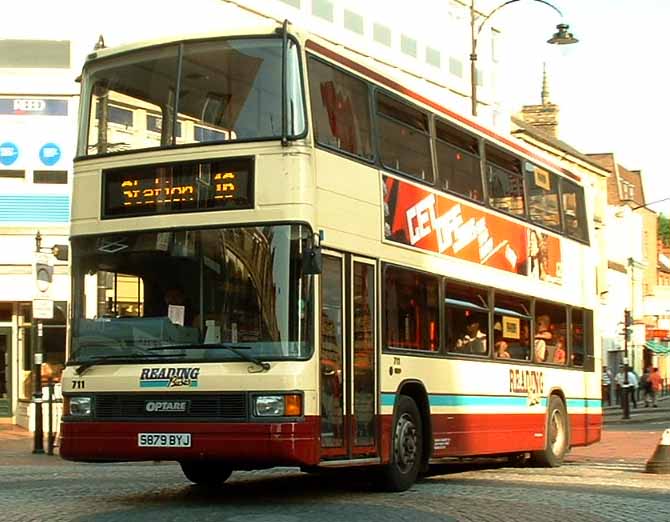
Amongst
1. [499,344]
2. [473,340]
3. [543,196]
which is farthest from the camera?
[543,196]

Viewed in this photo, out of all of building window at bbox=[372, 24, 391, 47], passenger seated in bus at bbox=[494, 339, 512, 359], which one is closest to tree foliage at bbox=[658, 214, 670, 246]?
building window at bbox=[372, 24, 391, 47]

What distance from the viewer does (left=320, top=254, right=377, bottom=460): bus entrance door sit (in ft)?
39.9

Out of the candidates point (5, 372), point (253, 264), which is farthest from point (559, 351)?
point (5, 372)

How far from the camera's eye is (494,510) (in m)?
11.9

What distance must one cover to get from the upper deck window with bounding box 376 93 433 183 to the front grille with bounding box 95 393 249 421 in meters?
3.53

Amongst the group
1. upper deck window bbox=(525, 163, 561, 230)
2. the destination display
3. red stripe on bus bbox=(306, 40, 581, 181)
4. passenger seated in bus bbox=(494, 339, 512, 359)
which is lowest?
passenger seated in bus bbox=(494, 339, 512, 359)

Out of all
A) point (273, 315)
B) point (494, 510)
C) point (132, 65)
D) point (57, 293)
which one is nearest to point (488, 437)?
point (494, 510)

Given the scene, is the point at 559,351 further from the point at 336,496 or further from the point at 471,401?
the point at 336,496

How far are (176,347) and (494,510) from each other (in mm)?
3344

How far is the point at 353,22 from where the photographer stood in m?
36.9

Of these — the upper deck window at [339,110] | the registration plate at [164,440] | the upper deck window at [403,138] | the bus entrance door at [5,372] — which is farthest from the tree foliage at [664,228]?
the registration plate at [164,440]

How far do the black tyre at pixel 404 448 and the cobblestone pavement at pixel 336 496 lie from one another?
185 mm

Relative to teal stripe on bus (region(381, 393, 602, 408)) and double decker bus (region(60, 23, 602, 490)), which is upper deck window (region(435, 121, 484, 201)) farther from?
teal stripe on bus (region(381, 393, 602, 408))

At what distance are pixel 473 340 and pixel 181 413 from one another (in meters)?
5.31
